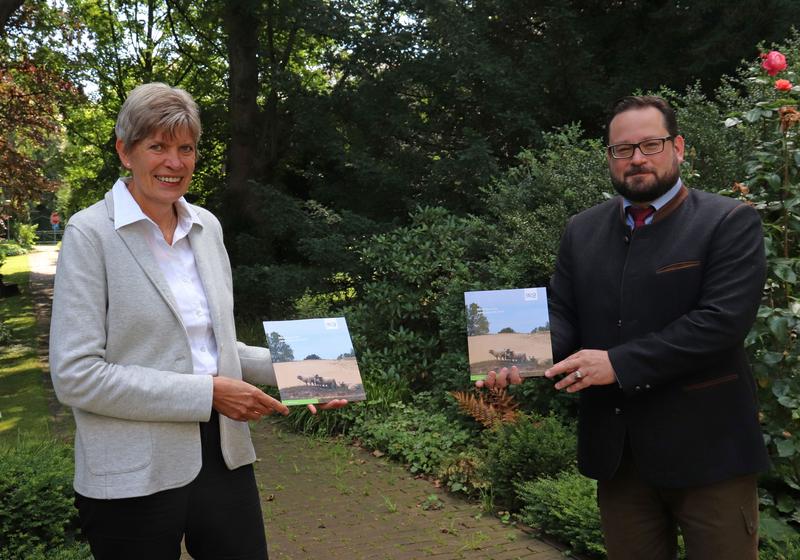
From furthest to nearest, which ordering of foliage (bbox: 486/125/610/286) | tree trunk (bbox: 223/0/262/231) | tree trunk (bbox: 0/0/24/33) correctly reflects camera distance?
tree trunk (bbox: 223/0/262/231) < tree trunk (bbox: 0/0/24/33) < foliage (bbox: 486/125/610/286)

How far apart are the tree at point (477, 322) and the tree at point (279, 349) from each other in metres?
0.73

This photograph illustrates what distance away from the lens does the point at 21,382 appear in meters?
11.0

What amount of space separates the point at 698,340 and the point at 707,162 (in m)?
4.37

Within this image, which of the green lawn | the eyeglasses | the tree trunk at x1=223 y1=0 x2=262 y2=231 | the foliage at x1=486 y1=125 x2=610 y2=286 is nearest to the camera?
the eyeglasses

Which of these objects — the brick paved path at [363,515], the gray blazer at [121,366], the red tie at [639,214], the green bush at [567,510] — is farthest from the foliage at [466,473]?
the gray blazer at [121,366]

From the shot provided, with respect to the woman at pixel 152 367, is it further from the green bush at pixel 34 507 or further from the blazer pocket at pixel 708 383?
the green bush at pixel 34 507

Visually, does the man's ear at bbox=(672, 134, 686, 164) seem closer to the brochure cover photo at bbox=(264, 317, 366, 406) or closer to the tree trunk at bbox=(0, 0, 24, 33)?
Answer: the brochure cover photo at bbox=(264, 317, 366, 406)

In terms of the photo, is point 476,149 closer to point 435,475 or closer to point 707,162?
point 707,162

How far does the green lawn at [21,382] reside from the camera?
27.9ft

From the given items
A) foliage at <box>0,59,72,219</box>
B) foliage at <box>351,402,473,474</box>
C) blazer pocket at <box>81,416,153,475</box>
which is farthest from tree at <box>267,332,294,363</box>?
foliage at <box>0,59,72,219</box>

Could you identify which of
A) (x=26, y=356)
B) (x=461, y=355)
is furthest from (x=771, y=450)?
(x=26, y=356)

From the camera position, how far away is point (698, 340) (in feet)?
8.02

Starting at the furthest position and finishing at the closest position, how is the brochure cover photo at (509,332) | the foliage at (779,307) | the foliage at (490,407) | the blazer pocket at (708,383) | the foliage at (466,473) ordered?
the foliage at (490,407)
the foliage at (466,473)
the foliage at (779,307)
the brochure cover photo at (509,332)
the blazer pocket at (708,383)

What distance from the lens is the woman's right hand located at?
2.32 metres
